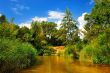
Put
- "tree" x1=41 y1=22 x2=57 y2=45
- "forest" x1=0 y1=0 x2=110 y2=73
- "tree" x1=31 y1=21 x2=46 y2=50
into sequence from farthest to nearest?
"tree" x1=41 y1=22 x2=57 y2=45 → "tree" x1=31 y1=21 x2=46 y2=50 → "forest" x1=0 y1=0 x2=110 y2=73

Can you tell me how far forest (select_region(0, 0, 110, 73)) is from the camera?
46.1 feet

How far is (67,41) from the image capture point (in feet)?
203

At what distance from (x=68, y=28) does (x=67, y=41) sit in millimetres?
3727

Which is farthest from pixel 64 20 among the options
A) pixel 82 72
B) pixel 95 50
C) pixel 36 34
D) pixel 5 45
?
pixel 5 45

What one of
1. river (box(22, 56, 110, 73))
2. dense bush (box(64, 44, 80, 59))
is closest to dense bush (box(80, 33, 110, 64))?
river (box(22, 56, 110, 73))

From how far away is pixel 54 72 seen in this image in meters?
17.5

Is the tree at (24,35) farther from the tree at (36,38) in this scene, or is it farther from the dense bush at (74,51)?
the dense bush at (74,51)

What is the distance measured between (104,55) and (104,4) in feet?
22.9

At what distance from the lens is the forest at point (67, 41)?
14.0 meters

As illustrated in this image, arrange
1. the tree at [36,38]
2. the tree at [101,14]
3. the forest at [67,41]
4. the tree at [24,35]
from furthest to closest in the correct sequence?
the tree at [36,38]
the tree at [24,35]
the tree at [101,14]
the forest at [67,41]

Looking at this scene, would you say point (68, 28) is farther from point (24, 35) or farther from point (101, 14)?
point (101, 14)

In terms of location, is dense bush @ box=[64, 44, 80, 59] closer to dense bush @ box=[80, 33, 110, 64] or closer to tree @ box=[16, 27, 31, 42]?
dense bush @ box=[80, 33, 110, 64]

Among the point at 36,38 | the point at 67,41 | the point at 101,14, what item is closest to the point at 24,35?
the point at 36,38

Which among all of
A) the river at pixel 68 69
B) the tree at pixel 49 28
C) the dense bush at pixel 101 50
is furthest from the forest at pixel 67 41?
the tree at pixel 49 28
